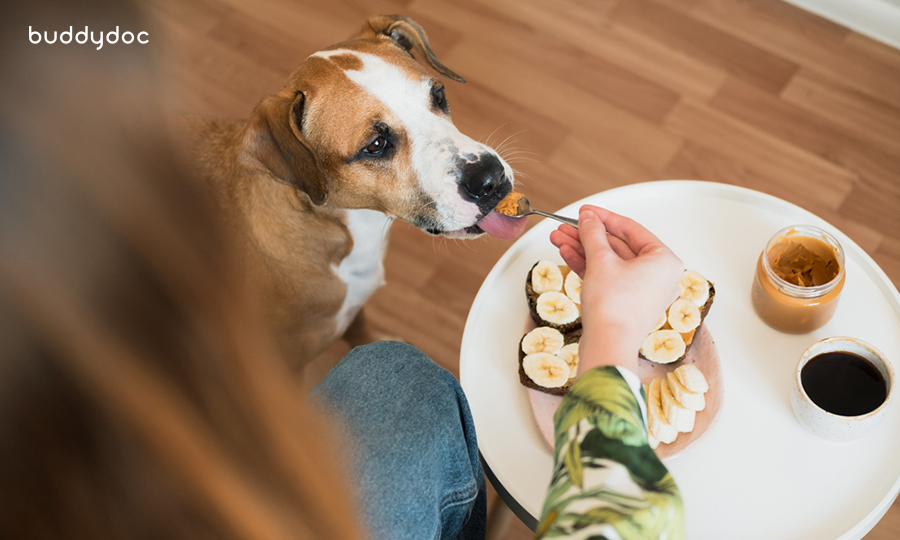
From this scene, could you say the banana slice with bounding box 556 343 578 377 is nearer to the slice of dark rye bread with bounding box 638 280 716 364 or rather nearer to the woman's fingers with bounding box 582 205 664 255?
the slice of dark rye bread with bounding box 638 280 716 364

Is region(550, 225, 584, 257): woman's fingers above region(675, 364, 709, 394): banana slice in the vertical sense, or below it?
above

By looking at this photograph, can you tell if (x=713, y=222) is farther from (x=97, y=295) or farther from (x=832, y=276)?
(x=97, y=295)

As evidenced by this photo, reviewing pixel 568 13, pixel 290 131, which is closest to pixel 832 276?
pixel 290 131

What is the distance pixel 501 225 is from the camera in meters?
1.51

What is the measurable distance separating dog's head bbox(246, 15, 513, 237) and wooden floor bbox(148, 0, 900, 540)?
2.77ft

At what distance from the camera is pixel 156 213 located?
0.43 metres

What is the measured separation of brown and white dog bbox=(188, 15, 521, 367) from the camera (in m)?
1.40

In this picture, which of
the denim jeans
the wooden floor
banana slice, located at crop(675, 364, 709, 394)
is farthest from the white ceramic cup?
the wooden floor

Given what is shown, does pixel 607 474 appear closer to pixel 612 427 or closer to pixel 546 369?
pixel 612 427

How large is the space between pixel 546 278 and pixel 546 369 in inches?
→ 7.9

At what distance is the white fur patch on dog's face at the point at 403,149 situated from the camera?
141 centimetres

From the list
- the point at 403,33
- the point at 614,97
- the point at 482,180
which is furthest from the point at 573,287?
the point at 614,97

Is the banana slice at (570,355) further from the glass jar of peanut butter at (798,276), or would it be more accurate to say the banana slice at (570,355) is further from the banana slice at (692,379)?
the glass jar of peanut butter at (798,276)

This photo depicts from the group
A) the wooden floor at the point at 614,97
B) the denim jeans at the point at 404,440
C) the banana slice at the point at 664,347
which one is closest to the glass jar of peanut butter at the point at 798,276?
the banana slice at the point at 664,347
